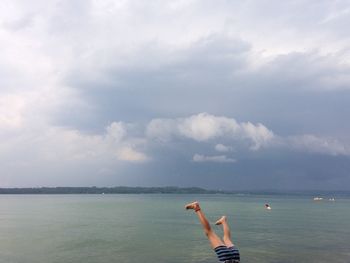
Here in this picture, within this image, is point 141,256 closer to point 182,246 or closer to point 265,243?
point 182,246

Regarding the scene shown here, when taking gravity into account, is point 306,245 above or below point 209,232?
below

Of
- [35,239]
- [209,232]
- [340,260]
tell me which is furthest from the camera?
[35,239]

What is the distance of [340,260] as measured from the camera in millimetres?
31734

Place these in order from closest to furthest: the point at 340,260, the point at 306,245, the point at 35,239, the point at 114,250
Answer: the point at 340,260, the point at 114,250, the point at 306,245, the point at 35,239

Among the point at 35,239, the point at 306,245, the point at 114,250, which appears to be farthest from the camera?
the point at 35,239

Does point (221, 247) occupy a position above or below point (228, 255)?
Answer: above

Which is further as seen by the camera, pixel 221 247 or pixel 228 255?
pixel 221 247

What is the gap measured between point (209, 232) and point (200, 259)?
21.9 metres

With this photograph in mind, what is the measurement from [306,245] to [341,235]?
11531mm

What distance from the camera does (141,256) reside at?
33.4 metres

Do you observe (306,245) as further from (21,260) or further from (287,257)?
(21,260)

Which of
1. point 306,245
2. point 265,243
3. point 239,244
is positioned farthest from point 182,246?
point 306,245

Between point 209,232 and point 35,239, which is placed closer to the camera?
point 209,232

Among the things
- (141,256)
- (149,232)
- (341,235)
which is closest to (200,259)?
(141,256)
